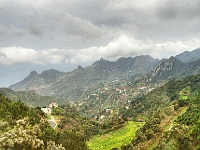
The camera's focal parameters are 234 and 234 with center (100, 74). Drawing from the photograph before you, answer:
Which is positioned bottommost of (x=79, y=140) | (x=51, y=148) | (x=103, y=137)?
(x=103, y=137)

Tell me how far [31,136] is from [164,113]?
367 feet

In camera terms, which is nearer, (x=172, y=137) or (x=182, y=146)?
(x=182, y=146)

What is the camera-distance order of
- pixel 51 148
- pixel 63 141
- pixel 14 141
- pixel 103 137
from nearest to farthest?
pixel 14 141 → pixel 51 148 → pixel 63 141 → pixel 103 137

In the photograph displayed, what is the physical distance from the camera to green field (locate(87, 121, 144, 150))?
13500cm

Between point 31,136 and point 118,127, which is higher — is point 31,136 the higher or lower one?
the higher one

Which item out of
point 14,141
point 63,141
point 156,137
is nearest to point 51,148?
point 14,141

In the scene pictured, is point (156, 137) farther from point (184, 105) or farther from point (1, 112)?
point (1, 112)

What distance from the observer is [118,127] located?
593ft

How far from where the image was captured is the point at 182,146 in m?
62.7

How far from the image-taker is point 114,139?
14888 cm

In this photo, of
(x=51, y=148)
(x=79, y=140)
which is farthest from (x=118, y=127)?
(x=51, y=148)

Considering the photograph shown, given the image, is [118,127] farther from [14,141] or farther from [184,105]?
[14,141]

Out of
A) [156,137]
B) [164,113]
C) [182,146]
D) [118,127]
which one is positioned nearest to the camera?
[182,146]

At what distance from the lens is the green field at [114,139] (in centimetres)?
13500
